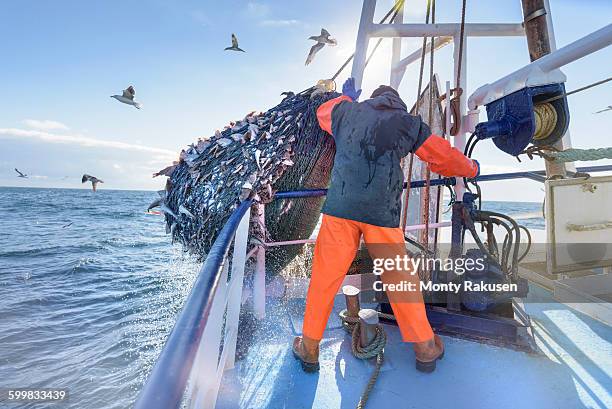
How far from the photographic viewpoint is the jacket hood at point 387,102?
2.38 meters

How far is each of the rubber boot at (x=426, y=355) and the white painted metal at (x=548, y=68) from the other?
1996mm

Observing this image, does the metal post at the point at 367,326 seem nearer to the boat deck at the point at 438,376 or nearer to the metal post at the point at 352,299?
the boat deck at the point at 438,376

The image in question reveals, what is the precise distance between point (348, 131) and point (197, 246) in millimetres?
1960

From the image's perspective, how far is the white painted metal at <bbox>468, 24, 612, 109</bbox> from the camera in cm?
238

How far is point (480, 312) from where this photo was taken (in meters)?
3.03

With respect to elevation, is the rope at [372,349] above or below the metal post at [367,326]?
below

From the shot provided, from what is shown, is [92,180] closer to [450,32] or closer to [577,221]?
[450,32]

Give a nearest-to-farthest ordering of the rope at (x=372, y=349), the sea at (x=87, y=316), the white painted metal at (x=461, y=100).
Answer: the rope at (x=372, y=349) < the white painted metal at (x=461, y=100) < the sea at (x=87, y=316)

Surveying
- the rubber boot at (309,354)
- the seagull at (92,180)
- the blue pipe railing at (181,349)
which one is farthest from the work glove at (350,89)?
the seagull at (92,180)

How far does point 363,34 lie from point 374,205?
9.39ft

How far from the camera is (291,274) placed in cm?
526

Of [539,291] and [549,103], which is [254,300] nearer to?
[549,103]

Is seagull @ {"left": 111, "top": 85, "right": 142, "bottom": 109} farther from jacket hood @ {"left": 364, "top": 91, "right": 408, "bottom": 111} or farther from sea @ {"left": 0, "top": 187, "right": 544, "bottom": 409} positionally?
jacket hood @ {"left": 364, "top": 91, "right": 408, "bottom": 111}

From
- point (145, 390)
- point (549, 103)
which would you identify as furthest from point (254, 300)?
point (549, 103)
